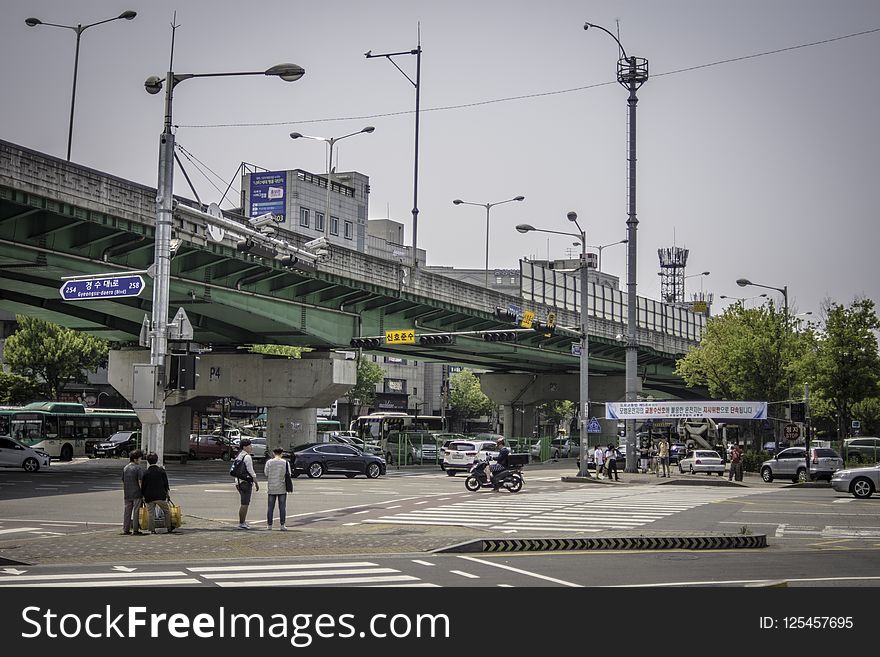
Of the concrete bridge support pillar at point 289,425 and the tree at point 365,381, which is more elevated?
the tree at point 365,381

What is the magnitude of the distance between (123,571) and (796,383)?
49227 millimetres

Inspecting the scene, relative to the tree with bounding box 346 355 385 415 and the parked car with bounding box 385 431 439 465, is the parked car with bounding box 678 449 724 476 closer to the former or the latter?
the parked car with bounding box 385 431 439 465

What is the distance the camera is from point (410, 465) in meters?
59.1

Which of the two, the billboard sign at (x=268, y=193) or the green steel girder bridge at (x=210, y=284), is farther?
the billboard sign at (x=268, y=193)

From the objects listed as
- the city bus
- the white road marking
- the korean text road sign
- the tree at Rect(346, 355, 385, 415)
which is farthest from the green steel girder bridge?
the tree at Rect(346, 355, 385, 415)

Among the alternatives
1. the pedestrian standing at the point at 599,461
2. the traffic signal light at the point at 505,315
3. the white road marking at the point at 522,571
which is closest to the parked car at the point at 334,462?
the traffic signal light at the point at 505,315

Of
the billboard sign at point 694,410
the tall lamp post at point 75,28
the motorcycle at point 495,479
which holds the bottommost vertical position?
the motorcycle at point 495,479

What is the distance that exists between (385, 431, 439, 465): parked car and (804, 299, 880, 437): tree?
71.0 feet

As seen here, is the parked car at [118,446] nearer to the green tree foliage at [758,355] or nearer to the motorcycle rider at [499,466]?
the motorcycle rider at [499,466]

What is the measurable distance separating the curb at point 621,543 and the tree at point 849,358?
122 feet

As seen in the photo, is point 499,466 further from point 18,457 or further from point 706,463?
point 18,457

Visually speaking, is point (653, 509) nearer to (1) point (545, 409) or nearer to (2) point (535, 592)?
(2) point (535, 592)

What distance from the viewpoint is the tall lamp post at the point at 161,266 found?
20172mm

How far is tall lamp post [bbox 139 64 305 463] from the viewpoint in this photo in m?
20.2
